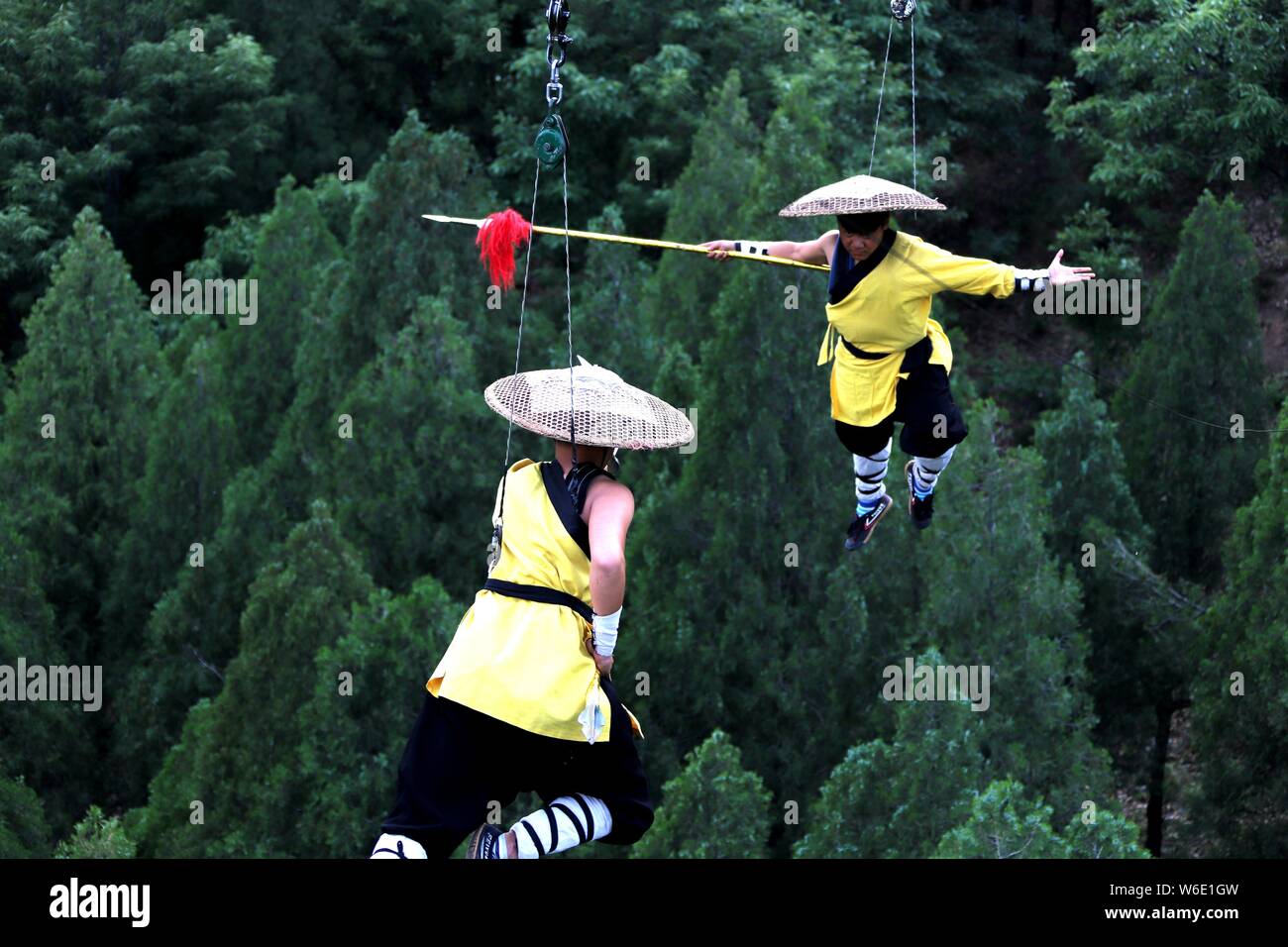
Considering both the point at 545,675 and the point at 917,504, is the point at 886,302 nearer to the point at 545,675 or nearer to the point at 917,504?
the point at 917,504

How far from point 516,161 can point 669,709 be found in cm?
1076

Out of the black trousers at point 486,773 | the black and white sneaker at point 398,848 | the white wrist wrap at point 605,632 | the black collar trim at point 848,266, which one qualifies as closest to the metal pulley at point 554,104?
the black collar trim at point 848,266

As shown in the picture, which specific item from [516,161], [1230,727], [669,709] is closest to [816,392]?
[669,709]

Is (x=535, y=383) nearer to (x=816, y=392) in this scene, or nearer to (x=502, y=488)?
(x=502, y=488)

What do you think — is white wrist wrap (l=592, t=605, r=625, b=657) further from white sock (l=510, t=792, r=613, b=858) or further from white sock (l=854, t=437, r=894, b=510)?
white sock (l=854, t=437, r=894, b=510)

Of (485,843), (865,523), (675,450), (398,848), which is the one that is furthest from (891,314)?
(675,450)

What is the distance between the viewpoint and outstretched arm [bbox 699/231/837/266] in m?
7.94

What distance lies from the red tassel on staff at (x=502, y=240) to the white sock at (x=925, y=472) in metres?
1.95

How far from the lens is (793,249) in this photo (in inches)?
316

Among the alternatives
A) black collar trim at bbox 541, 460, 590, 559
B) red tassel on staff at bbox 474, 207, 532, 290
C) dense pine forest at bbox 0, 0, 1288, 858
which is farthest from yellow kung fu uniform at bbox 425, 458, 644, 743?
dense pine forest at bbox 0, 0, 1288, 858

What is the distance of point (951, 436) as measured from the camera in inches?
320

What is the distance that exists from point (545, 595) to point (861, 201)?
6.52 feet

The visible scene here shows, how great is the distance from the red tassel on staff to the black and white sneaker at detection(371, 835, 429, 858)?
2.41m

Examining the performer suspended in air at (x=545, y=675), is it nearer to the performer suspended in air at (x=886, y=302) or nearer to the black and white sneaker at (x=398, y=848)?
the black and white sneaker at (x=398, y=848)
